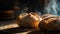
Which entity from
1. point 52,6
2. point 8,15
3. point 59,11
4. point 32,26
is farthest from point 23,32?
point 52,6

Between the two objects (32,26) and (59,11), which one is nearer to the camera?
(32,26)

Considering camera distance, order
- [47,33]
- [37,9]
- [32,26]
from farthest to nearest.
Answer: [37,9] → [32,26] → [47,33]

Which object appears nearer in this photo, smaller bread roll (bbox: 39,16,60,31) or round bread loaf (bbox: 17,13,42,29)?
smaller bread roll (bbox: 39,16,60,31)

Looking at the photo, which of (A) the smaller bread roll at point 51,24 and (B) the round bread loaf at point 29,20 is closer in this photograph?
(A) the smaller bread roll at point 51,24

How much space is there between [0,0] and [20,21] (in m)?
0.74

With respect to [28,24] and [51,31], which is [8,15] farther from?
[51,31]

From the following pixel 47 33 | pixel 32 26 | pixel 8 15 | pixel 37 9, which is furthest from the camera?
pixel 37 9

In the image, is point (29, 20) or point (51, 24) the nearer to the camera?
point (51, 24)

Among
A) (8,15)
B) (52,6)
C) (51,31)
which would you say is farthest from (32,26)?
(52,6)

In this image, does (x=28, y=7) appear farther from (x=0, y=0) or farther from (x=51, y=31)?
(x=51, y=31)

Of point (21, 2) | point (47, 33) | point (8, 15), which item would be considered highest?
point (21, 2)

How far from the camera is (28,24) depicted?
1013 mm

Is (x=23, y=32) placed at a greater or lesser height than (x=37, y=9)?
lesser

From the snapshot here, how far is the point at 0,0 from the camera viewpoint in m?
1.70
